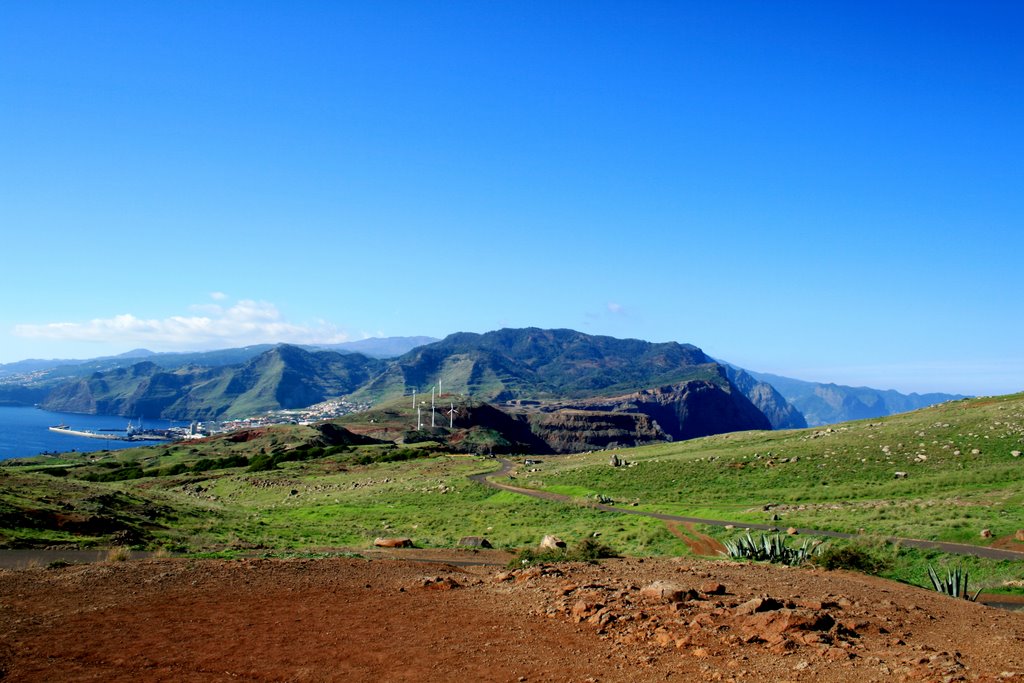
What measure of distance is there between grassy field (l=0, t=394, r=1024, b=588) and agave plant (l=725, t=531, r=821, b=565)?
1.87 metres

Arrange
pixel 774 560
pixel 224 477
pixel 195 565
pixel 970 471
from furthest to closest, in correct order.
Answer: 1. pixel 224 477
2. pixel 970 471
3. pixel 774 560
4. pixel 195 565

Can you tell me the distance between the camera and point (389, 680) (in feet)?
36.1

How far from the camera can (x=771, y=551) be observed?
22.5 meters

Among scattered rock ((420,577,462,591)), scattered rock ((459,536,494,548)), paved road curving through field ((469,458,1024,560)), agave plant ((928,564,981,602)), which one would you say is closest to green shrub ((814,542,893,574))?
agave plant ((928,564,981,602))

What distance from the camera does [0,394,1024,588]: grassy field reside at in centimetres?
2625

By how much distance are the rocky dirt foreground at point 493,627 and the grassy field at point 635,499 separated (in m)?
6.89

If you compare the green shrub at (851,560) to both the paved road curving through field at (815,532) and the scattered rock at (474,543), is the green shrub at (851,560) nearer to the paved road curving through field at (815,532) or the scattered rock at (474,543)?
the paved road curving through field at (815,532)

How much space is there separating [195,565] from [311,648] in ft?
31.8

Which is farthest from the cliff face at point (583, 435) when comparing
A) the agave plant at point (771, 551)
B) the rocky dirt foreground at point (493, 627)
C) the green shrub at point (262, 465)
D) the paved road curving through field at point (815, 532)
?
the rocky dirt foreground at point (493, 627)

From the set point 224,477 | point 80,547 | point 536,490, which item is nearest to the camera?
point 80,547

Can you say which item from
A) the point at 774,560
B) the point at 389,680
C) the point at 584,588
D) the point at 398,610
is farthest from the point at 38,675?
the point at 774,560

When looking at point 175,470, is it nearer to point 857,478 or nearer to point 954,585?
point 857,478

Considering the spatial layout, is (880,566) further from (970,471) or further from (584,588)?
(970,471)

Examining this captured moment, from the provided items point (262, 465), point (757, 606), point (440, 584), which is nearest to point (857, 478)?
point (757, 606)
